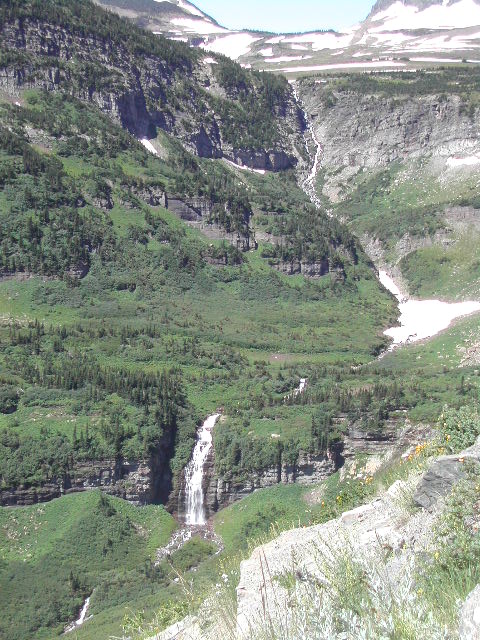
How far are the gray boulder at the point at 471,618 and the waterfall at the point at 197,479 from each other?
42.2 m

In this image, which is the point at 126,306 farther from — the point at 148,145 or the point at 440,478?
the point at 440,478

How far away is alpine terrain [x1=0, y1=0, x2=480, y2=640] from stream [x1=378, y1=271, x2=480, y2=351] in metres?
0.53

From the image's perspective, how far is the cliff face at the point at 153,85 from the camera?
11200 cm

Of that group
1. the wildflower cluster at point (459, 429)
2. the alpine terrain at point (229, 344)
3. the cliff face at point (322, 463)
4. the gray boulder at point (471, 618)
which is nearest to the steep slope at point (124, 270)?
the alpine terrain at point (229, 344)

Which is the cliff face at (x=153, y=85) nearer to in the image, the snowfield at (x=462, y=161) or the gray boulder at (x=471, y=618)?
the snowfield at (x=462, y=161)

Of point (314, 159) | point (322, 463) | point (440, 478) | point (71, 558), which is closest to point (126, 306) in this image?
point (322, 463)

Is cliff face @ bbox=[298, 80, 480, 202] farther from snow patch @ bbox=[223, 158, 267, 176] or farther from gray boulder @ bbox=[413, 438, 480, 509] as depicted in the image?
gray boulder @ bbox=[413, 438, 480, 509]

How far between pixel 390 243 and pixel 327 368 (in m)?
53.0

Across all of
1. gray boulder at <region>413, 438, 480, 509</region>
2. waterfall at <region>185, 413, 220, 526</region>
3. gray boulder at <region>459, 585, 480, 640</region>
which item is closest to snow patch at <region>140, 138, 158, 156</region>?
waterfall at <region>185, 413, 220, 526</region>

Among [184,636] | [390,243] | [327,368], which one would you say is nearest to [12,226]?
[327,368]

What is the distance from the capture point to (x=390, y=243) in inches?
4567

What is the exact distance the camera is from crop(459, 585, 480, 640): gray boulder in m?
5.74

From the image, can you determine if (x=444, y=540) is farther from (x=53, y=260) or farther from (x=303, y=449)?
(x=53, y=260)

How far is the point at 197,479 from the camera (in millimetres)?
49000
